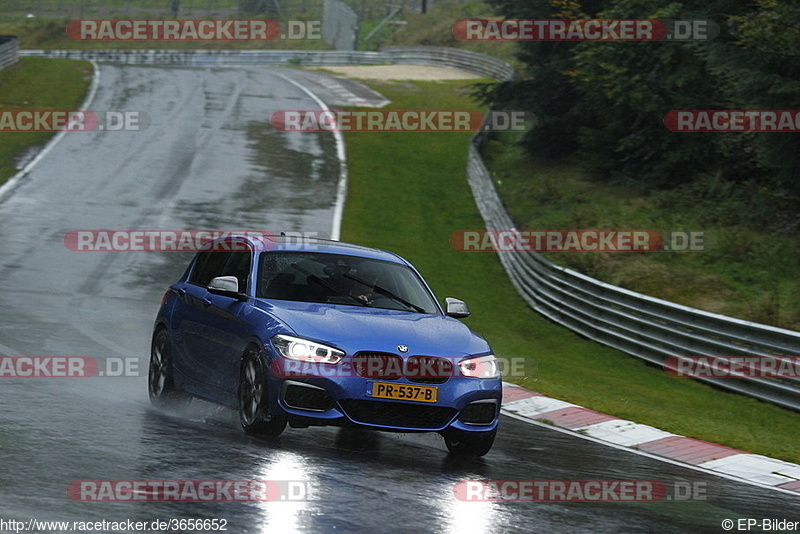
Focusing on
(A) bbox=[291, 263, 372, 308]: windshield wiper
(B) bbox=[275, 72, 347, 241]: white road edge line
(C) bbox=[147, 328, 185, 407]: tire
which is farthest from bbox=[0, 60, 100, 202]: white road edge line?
(A) bbox=[291, 263, 372, 308]: windshield wiper

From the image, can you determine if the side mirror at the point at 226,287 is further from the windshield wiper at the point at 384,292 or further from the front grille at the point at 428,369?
the front grille at the point at 428,369

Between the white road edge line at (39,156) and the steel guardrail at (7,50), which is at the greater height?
the steel guardrail at (7,50)

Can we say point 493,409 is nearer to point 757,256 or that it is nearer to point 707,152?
point 757,256

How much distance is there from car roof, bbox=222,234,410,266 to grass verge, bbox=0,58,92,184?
2150 centimetres

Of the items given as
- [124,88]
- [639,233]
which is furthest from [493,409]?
[124,88]

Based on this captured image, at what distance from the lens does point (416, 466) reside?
869 centimetres

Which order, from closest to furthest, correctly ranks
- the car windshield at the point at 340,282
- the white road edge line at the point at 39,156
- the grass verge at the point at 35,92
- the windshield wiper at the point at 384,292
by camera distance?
1. the car windshield at the point at 340,282
2. the windshield wiper at the point at 384,292
3. the white road edge line at the point at 39,156
4. the grass verge at the point at 35,92

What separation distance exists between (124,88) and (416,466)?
41373mm

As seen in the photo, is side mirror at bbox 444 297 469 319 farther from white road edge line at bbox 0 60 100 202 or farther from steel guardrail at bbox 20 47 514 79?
steel guardrail at bbox 20 47 514 79

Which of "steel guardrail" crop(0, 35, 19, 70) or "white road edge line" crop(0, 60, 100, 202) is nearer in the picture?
"white road edge line" crop(0, 60, 100, 202)

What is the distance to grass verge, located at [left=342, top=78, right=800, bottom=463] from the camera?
45.4ft

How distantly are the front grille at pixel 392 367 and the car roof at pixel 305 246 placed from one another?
5.75 feet

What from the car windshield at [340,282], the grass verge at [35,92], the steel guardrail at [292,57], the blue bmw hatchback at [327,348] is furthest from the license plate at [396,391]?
the steel guardrail at [292,57]

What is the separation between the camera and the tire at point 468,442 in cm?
905
